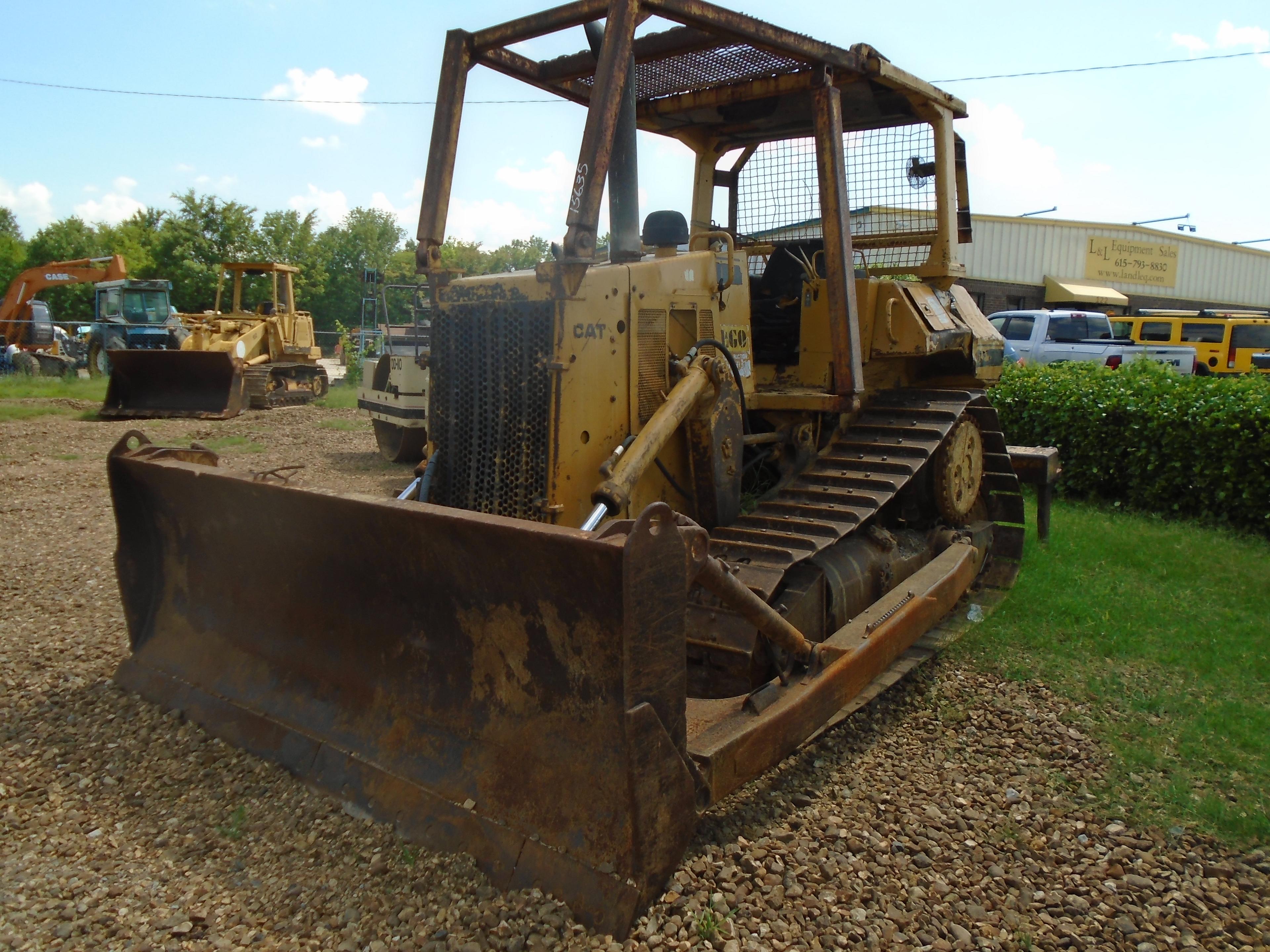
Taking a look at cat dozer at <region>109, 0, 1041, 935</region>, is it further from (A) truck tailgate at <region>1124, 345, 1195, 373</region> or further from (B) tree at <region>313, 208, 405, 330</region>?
(B) tree at <region>313, 208, 405, 330</region>

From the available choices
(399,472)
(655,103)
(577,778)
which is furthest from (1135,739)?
(399,472)

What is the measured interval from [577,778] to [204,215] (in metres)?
47.0

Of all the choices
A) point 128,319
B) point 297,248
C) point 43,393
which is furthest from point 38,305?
point 297,248

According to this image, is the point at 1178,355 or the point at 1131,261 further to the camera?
the point at 1131,261

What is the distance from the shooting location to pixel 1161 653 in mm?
5195

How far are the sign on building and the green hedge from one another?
23526mm

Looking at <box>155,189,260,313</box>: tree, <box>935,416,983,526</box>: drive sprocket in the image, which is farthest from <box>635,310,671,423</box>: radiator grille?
<box>155,189,260,313</box>: tree

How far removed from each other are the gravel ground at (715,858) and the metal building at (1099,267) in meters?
23.9

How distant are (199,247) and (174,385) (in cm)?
3088

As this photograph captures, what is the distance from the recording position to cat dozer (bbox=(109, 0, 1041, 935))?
113 inches

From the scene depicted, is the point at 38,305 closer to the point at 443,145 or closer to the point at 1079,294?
the point at 443,145

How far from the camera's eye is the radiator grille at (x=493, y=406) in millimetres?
3791

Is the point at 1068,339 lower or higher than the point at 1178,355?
higher

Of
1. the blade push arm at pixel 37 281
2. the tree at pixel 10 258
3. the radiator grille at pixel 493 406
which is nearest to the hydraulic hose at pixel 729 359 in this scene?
the radiator grille at pixel 493 406
